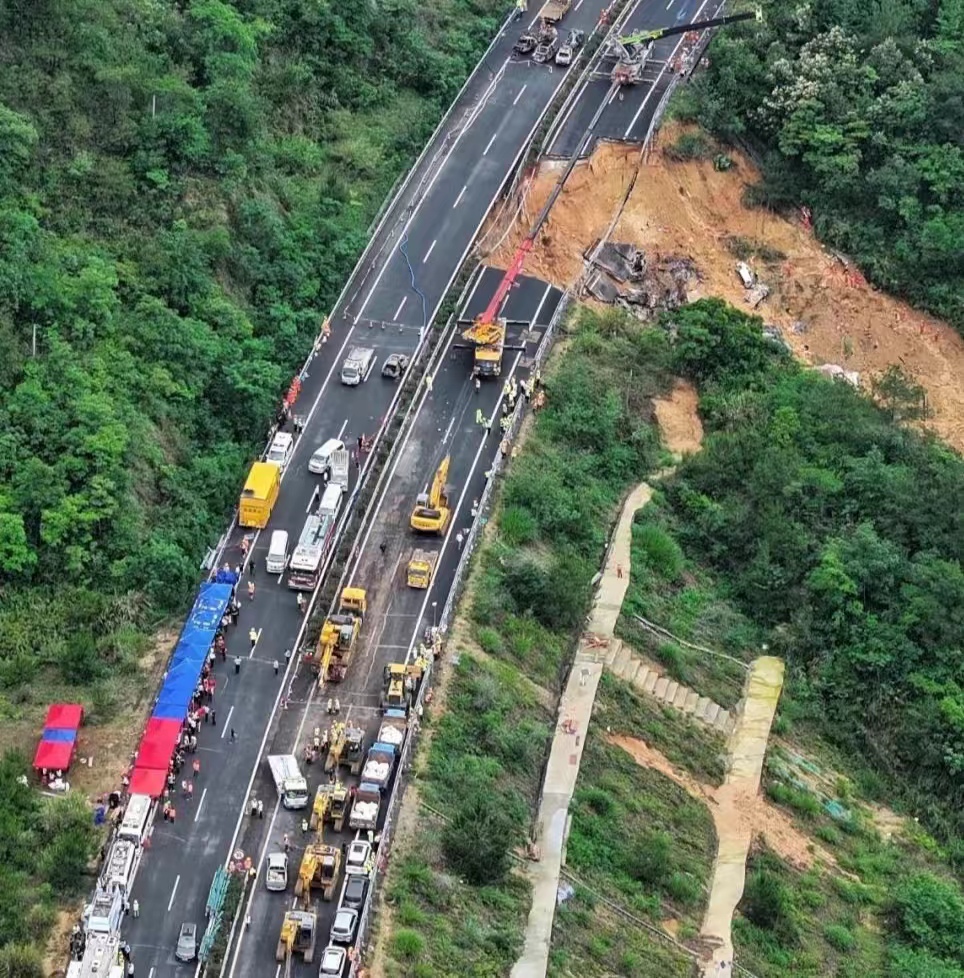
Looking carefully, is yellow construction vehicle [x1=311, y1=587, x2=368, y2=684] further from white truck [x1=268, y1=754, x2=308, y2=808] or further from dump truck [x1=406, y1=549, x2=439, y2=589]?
white truck [x1=268, y1=754, x2=308, y2=808]

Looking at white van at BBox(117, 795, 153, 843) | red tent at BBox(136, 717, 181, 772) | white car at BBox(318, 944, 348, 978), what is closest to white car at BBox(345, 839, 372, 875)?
white car at BBox(318, 944, 348, 978)

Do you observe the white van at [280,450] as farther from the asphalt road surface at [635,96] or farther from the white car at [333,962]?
the asphalt road surface at [635,96]

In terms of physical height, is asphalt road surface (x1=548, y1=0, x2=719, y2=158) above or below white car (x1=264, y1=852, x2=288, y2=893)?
above

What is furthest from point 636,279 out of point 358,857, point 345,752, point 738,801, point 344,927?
point 344,927

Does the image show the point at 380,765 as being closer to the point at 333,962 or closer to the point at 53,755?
the point at 333,962

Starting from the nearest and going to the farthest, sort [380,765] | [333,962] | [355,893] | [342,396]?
[333,962] < [355,893] < [380,765] < [342,396]

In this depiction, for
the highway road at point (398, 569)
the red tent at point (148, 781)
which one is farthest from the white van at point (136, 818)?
the highway road at point (398, 569)
